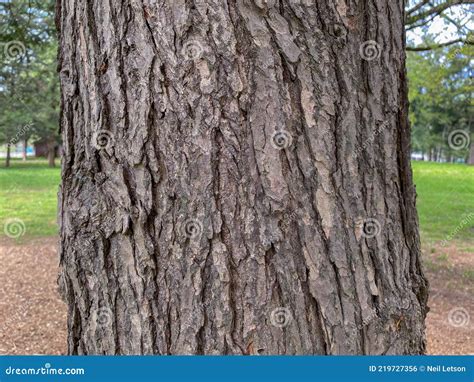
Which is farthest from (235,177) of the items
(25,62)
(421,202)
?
(421,202)

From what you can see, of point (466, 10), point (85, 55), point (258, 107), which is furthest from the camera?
point (466, 10)

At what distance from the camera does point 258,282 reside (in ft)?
4.03

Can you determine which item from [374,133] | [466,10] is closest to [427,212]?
[466,10]

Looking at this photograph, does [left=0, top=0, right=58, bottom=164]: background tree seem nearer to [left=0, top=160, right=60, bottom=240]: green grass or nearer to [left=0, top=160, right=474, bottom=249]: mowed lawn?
[left=0, top=160, right=474, bottom=249]: mowed lawn

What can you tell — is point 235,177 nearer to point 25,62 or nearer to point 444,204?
point 25,62

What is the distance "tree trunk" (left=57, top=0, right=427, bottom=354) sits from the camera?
121cm

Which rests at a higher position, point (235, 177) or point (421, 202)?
point (235, 177)

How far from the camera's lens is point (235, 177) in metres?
1.21

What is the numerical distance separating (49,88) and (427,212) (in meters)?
8.36

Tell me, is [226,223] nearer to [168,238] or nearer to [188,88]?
[168,238]

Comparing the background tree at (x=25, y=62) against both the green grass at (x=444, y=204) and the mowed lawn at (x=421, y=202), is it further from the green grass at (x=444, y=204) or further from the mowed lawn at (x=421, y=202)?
the green grass at (x=444, y=204)

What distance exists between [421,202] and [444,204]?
2.68 ft

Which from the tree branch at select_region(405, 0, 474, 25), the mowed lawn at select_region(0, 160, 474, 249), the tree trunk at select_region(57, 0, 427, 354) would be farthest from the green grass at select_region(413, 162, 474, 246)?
the tree trunk at select_region(57, 0, 427, 354)

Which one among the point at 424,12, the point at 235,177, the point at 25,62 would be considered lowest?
the point at 235,177
